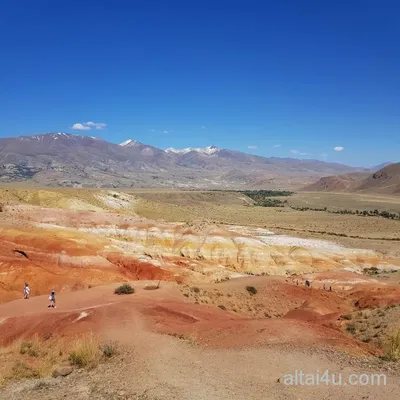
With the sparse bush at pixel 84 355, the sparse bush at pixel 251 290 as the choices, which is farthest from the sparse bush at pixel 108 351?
the sparse bush at pixel 251 290

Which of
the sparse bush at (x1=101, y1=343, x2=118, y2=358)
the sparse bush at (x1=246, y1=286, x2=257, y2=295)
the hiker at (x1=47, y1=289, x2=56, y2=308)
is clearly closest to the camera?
the sparse bush at (x1=101, y1=343, x2=118, y2=358)

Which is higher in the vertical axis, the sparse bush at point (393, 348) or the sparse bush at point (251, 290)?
the sparse bush at point (393, 348)

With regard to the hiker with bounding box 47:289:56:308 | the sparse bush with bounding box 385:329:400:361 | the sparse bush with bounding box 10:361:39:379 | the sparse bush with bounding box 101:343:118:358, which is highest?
the sparse bush with bounding box 385:329:400:361

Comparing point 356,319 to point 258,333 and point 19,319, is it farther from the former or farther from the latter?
point 19,319

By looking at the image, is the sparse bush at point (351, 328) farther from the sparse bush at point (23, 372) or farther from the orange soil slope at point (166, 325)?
the sparse bush at point (23, 372)

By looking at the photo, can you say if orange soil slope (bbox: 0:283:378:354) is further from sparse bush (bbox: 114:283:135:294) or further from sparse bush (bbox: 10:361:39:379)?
sparse bush (bbox: 10:361:39:379)

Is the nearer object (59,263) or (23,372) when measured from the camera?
(23,372)

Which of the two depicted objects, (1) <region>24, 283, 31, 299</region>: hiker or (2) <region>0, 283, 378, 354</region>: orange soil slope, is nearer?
(2) <region>0, 283, 378, 354</region>: orange soil slope

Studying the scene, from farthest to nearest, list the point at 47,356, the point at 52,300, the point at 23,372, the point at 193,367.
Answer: the point at 52,300
the point at 47,356
the point at 23,372
the point at 193,367

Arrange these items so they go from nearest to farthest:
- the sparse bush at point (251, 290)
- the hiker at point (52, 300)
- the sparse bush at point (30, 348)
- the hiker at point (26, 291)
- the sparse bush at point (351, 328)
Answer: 1. the sparse bush at point (30, 348)
2. the sparse bush at point (351, 328)
3. the hiker at point (52, 300)
4. the hiker at point (26, 291)
5. the sparse bush at point (251, 290)

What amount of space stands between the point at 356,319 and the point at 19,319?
63.2 feet

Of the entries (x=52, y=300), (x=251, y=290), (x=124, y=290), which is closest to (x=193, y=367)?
(x=124, y=290)

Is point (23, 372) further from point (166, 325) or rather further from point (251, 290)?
point (251, 290)

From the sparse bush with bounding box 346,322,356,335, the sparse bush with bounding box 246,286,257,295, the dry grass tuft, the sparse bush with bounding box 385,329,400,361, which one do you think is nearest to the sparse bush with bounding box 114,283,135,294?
the sparse bush with bounding box 246,286,257,295
